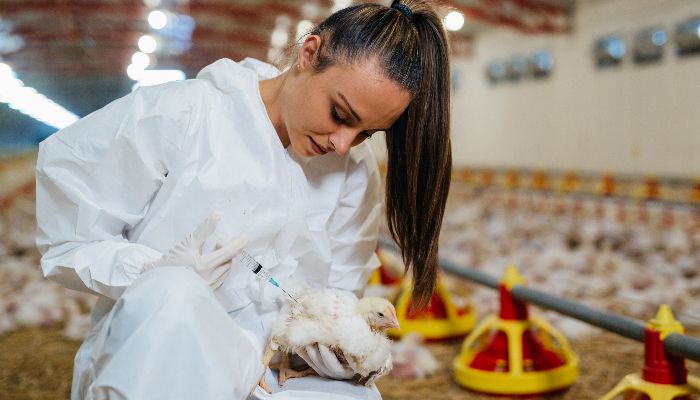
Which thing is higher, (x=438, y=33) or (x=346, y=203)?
(x=438, y=33)

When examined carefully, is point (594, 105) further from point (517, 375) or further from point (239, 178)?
point (239, 178)

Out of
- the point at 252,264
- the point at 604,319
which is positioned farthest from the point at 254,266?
the point at 604,319

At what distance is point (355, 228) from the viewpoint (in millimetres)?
1506

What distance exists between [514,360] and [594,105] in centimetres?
547

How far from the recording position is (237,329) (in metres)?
0.96

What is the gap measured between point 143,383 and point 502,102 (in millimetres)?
8198

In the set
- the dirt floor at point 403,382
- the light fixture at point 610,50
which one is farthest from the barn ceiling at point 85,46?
the light fixture at point 610,50

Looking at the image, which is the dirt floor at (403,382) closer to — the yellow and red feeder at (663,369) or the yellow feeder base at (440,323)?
the yellow feeder base at (440,323)

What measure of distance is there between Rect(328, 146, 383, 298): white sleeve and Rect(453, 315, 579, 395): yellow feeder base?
2.45 ft

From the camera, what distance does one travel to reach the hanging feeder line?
1.29 meters

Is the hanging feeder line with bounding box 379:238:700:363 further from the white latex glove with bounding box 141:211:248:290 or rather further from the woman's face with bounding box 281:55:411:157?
the white latex glove with bounding box 141:211:248:290

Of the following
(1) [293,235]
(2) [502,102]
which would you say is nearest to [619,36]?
(2) [502,102]

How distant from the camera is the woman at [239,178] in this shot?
102cm

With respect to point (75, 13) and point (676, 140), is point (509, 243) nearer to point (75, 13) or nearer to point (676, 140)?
point (676, 140)
